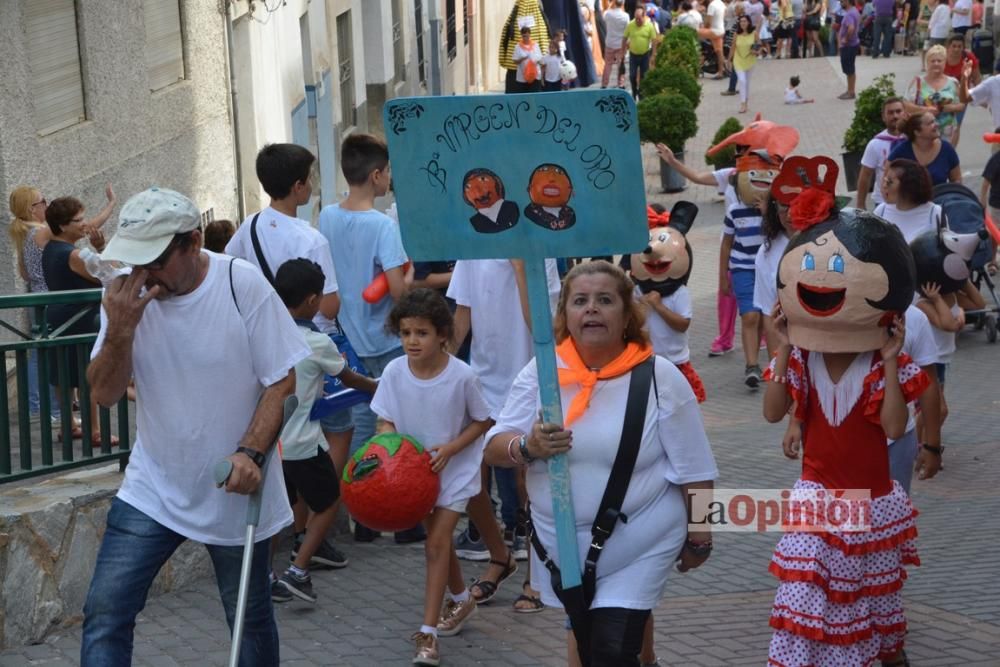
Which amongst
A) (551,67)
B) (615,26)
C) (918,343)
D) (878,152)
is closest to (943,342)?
(918,343)

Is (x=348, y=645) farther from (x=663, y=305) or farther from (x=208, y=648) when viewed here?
(x=663, y=305)

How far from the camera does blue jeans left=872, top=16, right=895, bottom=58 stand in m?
34.4

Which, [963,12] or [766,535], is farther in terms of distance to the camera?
[963,12]

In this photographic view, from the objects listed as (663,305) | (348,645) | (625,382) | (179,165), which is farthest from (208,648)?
(179,165)

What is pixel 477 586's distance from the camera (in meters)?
6.88

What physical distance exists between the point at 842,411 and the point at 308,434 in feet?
7.88

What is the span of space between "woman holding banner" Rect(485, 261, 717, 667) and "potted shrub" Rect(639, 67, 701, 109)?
17606 mm

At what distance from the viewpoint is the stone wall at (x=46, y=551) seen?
6215mm

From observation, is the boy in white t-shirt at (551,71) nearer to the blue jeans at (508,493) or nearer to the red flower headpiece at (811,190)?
the blue jeans at (508,493)

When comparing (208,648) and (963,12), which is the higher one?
(963,12)

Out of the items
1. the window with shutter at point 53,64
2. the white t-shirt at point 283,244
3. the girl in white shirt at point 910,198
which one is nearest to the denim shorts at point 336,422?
the white t-shirt at point 283,244

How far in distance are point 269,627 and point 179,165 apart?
8.73 metres

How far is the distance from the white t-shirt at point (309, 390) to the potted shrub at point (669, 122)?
561 inches

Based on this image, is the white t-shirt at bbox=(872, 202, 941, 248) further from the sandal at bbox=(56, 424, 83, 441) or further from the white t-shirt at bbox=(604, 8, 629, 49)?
the white t-shirt at bbox=(604, 8, 629, 49)
